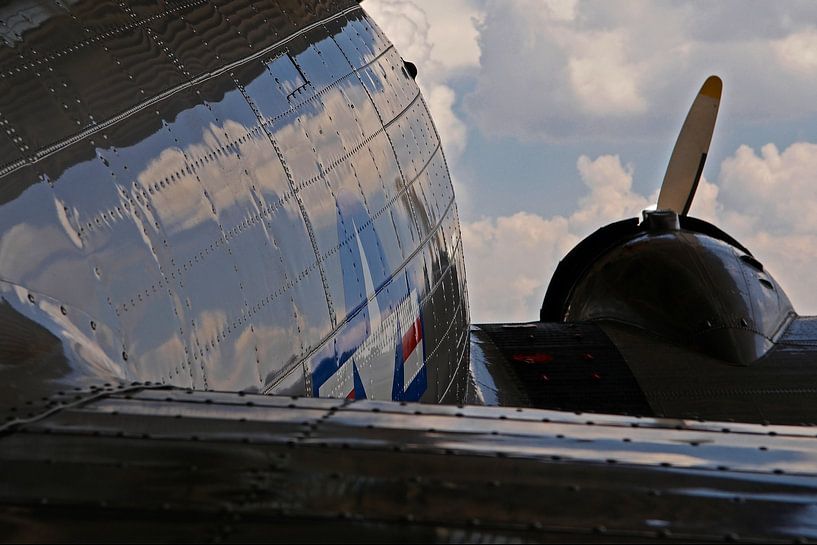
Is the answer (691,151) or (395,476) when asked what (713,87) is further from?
(395,476)

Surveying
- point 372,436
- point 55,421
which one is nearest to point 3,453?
point 55,421

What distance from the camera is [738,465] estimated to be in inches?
Result: 130

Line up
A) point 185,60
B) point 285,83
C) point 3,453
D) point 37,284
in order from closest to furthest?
1. point 3,453
2. point 37,284
3. point 185,60
4. point 285,83

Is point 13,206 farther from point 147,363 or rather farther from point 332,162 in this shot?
point 332,162

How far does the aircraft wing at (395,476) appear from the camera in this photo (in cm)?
291

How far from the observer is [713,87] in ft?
55.8

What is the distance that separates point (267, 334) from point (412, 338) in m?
4.03

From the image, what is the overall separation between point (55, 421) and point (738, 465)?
1.92m

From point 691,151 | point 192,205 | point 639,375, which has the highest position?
point 192,205

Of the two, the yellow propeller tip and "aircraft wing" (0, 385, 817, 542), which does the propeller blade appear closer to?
the yellow propeller tip

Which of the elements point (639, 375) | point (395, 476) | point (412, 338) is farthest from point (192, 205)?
point (639, 375)

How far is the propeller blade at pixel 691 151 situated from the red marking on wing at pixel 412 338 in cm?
712

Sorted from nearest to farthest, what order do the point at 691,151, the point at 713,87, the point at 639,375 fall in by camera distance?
the point at 639,375, the point at 713,87, the point at 691,151

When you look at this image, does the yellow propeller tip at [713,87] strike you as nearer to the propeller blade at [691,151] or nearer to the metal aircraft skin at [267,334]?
the propeller blade at [691,151]
